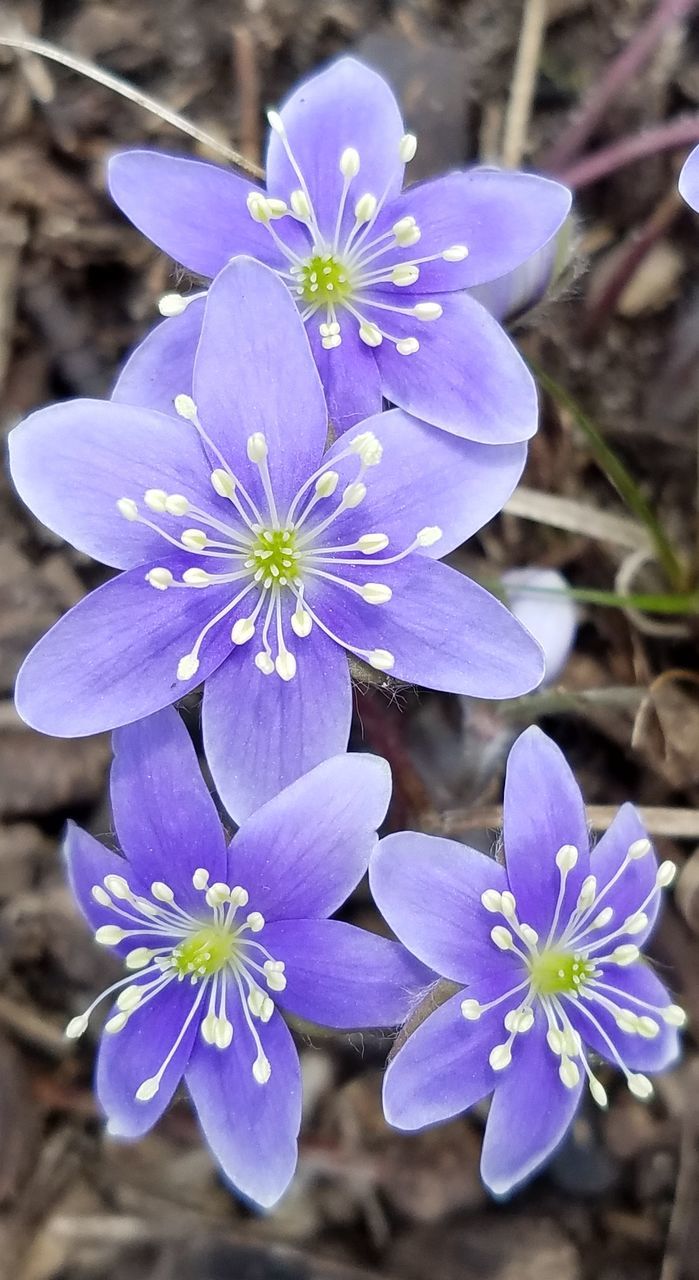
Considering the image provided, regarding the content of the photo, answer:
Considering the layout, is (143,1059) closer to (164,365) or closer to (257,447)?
(257,447)

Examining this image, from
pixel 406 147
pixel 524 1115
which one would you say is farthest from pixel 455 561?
pixel 524 1115

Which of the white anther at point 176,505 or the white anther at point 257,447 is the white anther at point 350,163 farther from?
the white anther at point 176,505

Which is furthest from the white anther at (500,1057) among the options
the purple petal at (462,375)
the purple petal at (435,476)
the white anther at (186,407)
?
the white anther at (186,407)

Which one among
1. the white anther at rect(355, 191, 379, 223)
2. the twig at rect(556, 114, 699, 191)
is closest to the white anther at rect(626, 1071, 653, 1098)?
the white anther at rect(355, 191, 379, 223)

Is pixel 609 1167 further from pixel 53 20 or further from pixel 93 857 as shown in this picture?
pixel 53 20

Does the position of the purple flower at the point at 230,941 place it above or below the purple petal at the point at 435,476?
below

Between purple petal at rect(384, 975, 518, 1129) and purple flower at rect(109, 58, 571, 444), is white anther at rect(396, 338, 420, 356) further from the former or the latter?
purple petal at rect(384, 975, 518, 1129)
